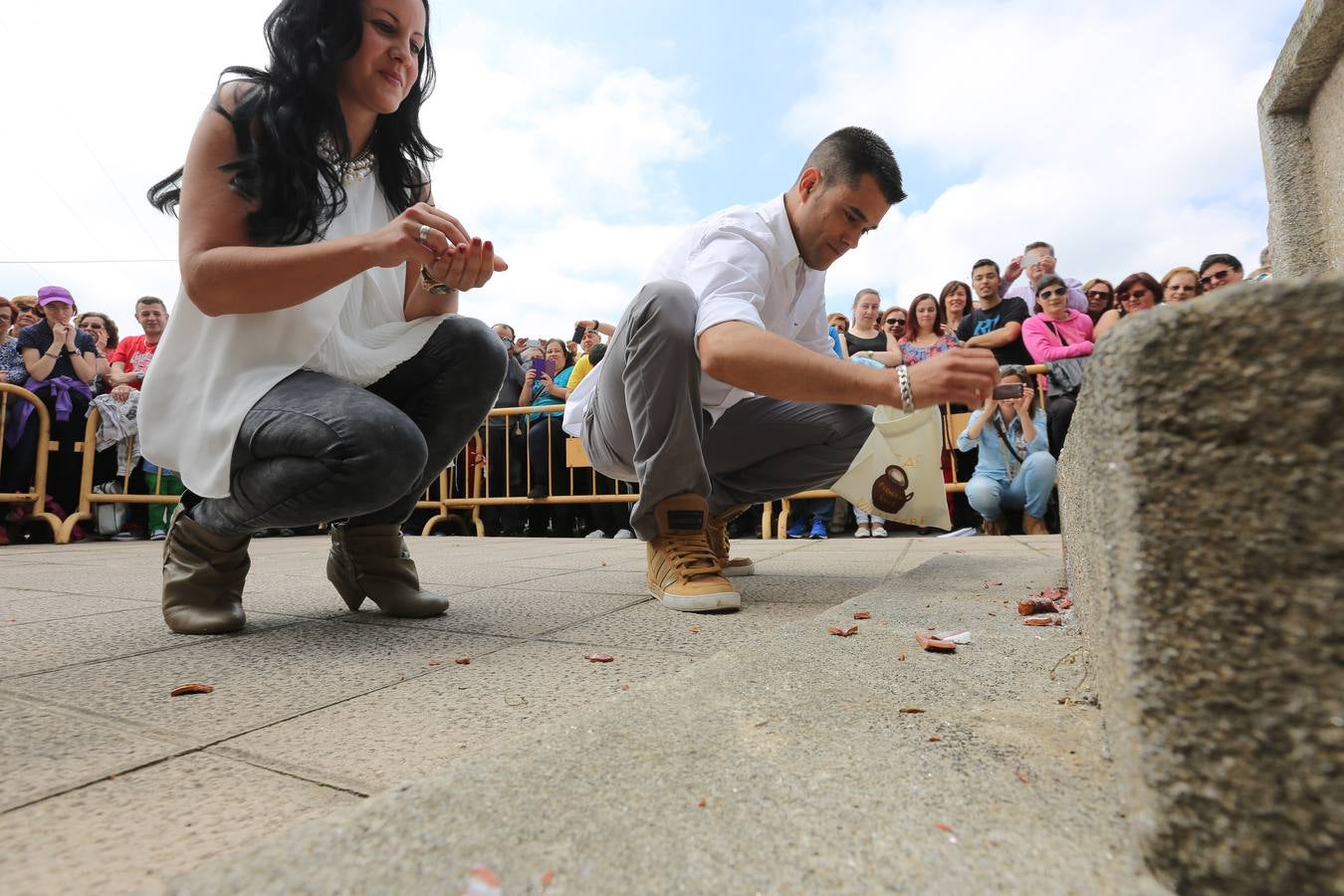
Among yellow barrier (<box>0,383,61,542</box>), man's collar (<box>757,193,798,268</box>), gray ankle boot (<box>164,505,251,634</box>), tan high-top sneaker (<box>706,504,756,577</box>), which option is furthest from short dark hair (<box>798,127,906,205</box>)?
yellow barrier (<box>0,383,61,542</box>)

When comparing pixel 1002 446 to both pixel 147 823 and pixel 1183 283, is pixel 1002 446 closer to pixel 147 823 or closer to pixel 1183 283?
pixel 1183 283

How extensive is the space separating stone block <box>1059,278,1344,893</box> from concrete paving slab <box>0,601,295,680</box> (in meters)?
1.70

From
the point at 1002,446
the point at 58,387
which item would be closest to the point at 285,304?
the point at 1002,446

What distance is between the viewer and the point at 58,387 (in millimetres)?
5832

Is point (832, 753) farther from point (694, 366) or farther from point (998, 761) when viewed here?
point (694, 366)

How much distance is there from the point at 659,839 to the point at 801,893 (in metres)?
0.13

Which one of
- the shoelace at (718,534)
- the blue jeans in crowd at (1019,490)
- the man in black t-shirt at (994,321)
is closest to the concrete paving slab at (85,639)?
the shoelace at (718,534)

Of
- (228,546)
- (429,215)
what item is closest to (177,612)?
(228,546)

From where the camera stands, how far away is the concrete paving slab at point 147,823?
62 centimetres

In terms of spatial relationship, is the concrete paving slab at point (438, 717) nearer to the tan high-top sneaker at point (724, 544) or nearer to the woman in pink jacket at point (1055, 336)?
the tan high-top sneaker at point (724, 544)

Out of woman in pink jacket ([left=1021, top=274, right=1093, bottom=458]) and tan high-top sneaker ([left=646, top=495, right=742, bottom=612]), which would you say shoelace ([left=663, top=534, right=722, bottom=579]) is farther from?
woman in pink jacket ([left=1021, top=274, right=1093, bottom=458])

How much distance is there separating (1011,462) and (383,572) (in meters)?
4.76

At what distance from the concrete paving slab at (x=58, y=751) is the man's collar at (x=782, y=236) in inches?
76.7

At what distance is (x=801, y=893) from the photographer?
54cm
